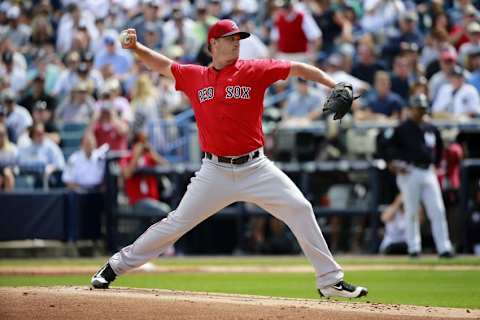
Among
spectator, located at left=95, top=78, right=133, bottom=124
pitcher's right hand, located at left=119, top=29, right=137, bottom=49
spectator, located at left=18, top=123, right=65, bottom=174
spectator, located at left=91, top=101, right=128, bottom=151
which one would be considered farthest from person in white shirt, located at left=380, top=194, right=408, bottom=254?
pitcher's right hand, located at left=119, top=29, right=137, bottom=49

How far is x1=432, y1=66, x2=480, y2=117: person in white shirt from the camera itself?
16.1 metres

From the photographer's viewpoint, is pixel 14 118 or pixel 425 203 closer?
pixel 425 203

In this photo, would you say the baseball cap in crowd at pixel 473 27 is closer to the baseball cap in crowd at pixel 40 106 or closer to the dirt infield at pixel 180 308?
the baseball cap in crowd at pixel 40 106

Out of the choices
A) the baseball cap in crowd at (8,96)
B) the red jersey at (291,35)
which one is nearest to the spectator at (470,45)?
the red jersey at (291,35)

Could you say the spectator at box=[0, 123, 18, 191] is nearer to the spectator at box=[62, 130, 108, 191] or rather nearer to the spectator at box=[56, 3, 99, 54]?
the spectator at box=[62, 130, 108, 191]

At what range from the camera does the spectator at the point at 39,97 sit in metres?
19.9

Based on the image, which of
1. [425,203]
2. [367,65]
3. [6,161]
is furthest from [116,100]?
[425,203]

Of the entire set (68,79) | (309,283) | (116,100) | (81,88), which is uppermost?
(68,79)

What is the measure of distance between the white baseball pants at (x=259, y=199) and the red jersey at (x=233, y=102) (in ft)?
0.53

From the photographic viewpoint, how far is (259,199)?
27.1 feet

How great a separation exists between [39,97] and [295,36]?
4956 mm

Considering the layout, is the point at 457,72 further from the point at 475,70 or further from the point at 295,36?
the point at 295,36

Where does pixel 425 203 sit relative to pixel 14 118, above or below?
below

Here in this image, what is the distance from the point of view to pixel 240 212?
665 inches
